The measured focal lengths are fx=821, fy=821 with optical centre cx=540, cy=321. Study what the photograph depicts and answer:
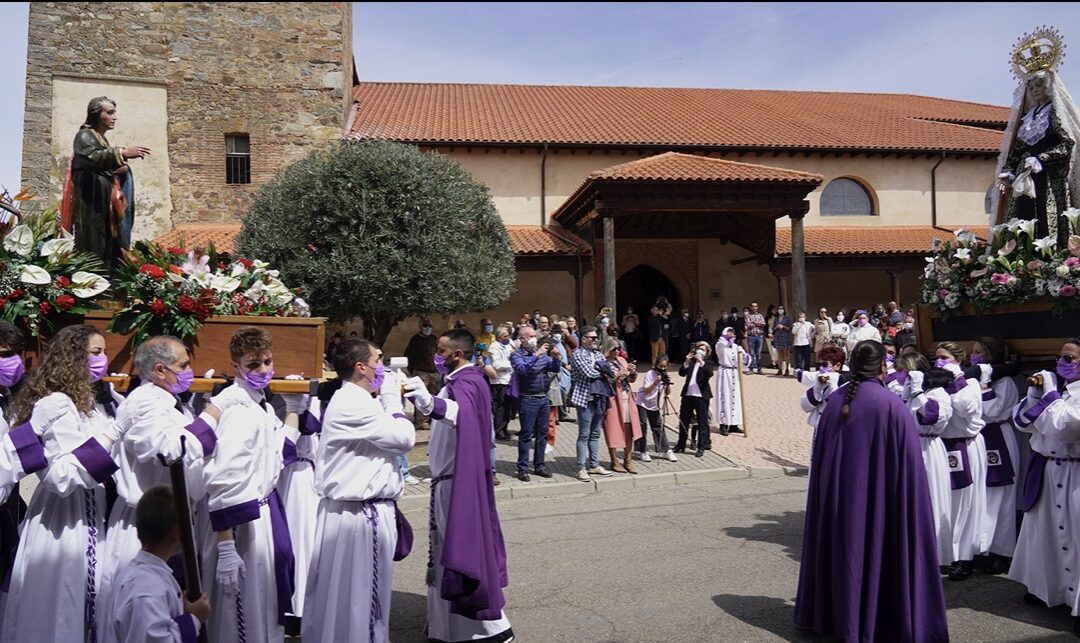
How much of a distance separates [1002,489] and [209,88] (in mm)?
21871

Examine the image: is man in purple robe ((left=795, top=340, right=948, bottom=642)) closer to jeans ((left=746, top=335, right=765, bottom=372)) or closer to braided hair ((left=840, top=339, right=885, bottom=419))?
braided hair ((left=840, top=339, right=885, bottom=419))

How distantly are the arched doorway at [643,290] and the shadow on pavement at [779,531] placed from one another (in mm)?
18870

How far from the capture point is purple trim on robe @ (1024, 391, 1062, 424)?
19.1 ft

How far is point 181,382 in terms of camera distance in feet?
14.7

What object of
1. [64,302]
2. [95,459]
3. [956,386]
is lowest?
[95,459]

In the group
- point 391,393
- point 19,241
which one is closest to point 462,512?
point 391,393

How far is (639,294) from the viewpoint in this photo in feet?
97.1

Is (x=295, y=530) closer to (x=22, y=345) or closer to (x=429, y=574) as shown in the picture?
(x=429, y=574)

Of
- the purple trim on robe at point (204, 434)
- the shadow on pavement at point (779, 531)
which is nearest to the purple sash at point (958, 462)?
the shadow on pavement at point (779, 531)

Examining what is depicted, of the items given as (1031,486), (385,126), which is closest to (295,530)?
(1031,486)

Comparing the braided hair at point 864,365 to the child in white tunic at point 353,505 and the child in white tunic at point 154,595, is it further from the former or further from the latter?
the child in white tunic at point 154,595

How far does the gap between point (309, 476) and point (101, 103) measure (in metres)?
2.91

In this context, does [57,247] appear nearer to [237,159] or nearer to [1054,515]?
[1054,515]

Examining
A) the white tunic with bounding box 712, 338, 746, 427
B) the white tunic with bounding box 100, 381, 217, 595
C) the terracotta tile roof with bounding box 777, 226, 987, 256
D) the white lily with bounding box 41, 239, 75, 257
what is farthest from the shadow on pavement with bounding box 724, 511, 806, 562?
the terracotta tile roof with bounding box 777, 226, 987, 256
